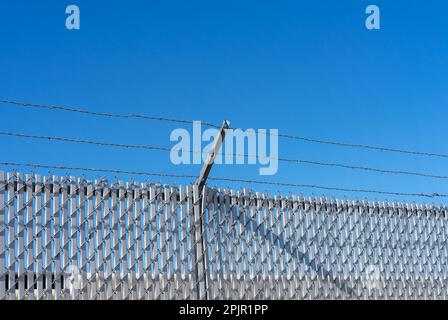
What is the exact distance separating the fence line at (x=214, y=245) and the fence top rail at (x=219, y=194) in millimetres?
12

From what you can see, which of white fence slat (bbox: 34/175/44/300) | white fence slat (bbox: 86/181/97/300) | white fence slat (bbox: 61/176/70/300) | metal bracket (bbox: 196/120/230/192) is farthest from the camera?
metal bracket (bbox: 196/120/230/192)

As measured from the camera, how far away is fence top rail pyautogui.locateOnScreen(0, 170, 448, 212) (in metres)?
6.06

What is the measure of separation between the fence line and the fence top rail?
12mm

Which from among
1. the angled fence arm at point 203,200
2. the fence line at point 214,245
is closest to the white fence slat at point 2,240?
the fence line at point 214,245

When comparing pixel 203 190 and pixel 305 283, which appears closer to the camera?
pixel 203 190

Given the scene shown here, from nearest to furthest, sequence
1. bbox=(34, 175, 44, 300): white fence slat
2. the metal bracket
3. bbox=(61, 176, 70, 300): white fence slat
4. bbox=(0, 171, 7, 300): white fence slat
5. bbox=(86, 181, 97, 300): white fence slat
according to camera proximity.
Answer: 1. bbox=(0, 171, 7, 300): white fence slat
2. bbox=(34, 175, 44, 300): white fence slat
3. bbox=(61, 176, 70, 300): white fence slat
4. bbox=(86, 181, 97, 300): white fence slat
5. the metal bracket

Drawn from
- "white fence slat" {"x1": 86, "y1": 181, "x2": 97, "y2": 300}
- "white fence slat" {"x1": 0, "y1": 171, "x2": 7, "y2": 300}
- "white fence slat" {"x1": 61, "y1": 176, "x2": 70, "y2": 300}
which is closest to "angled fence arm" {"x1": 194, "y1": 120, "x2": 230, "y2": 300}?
"white fence slat" {"x1": 86, "y1": 181, "x2": 97, "y2": 300}

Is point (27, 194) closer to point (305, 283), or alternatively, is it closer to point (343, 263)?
point (305, 283)

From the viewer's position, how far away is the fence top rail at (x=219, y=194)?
6.06 meters

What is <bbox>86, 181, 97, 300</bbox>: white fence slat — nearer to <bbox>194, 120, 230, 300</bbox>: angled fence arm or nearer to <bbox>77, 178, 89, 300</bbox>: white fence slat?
<bbox>77, 178, 89, 300</bbox>: white fence slat

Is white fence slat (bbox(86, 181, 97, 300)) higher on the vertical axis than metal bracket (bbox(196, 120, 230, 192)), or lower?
lower

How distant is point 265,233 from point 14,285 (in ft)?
9.74

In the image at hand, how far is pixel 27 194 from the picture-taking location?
236 inches
